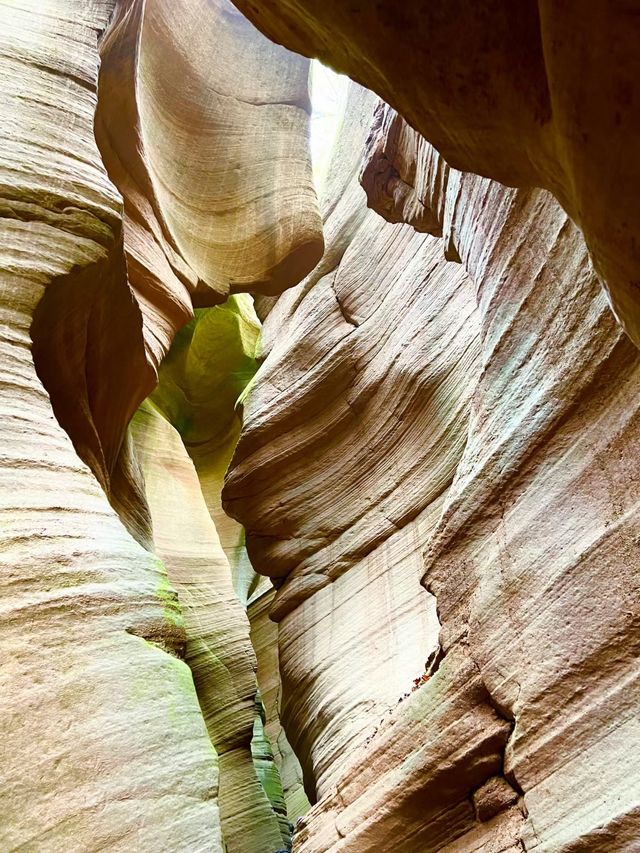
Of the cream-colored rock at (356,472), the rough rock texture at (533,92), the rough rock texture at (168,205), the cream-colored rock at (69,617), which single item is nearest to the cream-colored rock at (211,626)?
the cream-colored rock at (356,472)

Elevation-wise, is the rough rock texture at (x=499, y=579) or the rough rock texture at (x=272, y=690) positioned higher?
the rough rock texture at (x=272, y=690)

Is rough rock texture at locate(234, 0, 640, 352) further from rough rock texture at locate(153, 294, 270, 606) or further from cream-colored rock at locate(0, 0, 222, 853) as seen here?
rough rock texture at locate(153, 294, 270, 606)

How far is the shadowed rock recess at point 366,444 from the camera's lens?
7.16ft

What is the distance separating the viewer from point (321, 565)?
778cm

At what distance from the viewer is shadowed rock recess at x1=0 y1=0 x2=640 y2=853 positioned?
2182 millimetres

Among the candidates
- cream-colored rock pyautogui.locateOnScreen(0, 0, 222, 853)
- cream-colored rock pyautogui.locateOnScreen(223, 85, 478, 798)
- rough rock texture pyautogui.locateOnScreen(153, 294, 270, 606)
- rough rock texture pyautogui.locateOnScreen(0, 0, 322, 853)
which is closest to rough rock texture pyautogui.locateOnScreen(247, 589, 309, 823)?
rough rock texture pyautogui.locateOnScreen(153, 294, 270, 606)

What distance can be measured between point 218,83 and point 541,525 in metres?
8.42

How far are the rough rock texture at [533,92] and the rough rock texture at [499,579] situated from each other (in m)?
1.54

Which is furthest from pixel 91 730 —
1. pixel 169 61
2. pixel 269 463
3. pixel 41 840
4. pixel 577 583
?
pixel 169 61

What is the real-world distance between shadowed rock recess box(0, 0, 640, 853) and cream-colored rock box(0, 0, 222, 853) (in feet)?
0.05

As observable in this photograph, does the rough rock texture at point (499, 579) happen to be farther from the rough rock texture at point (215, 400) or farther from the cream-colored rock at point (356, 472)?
the rough rock texture at point (215, 400)

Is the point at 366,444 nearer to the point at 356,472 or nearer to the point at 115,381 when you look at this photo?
the point at 356,472

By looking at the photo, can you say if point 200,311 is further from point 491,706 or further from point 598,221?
point 598,221

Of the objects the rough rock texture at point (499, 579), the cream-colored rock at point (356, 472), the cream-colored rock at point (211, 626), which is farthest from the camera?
the cream-colored rock at point (211, 626)
